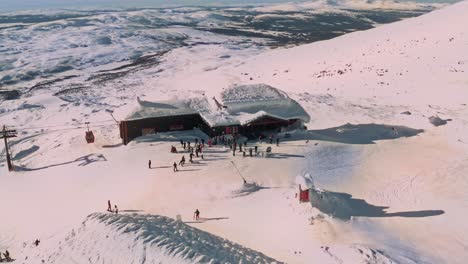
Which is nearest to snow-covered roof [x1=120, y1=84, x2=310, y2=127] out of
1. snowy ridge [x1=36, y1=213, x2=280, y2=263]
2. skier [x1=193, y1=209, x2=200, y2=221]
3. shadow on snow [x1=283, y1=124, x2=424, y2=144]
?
shadow on snow [x1=283, y1=124, x2=424, y2=144]

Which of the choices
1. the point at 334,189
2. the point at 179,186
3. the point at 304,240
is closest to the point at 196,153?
the point at 179,186

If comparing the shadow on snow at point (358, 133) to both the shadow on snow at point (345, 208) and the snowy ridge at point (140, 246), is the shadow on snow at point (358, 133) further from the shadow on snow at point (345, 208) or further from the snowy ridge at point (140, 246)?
the snowy ridge at point (140, 246)

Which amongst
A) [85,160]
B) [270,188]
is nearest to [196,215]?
[270,188]

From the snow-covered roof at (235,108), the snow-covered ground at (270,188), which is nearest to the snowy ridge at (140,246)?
the snow-covered ground at (270,188)

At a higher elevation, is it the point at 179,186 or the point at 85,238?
the point at 85,238

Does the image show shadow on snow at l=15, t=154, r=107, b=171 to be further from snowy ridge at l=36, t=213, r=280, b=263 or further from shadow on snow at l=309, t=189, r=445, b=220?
shadow on snow at l=309, t=189, r=445, b=220

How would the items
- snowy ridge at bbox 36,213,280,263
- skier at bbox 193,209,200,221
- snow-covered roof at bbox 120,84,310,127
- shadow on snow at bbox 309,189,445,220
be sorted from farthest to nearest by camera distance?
snow-covered roof at bbox 120,84,310,127 → skier at bbox 193,209,200,221 → shadow on snow at bbox 309,189,445,220 → snowy ridge at bbox 36,213,280,263

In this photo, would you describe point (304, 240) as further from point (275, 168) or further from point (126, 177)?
point (126, 177)
